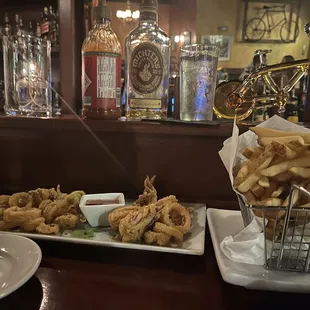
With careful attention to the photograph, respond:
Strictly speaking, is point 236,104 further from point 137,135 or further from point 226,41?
point 226,41

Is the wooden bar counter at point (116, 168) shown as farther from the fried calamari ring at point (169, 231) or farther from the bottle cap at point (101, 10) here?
the bottle cap at point (101, 10)

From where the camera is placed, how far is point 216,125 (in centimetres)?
76

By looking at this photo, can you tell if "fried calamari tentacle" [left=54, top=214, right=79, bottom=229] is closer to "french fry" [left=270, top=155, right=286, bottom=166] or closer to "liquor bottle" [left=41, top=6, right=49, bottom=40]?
"french fry" [left=270, top=155, right=286, bottom=166]

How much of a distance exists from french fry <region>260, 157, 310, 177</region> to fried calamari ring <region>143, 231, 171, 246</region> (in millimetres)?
191

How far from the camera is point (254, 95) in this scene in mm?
813

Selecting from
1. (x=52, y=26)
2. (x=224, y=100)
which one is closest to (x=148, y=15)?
(x=224, y=100)

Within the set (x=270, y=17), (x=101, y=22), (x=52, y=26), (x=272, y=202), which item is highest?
(x=270, y=17)

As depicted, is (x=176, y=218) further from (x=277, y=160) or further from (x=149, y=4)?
(x=149, y=4)

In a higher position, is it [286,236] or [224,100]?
[224,100]

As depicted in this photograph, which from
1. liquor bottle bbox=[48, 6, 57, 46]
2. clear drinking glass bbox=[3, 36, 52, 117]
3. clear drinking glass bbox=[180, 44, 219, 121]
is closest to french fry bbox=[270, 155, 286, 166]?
clear drinking glass bbox=[180, 44, 219, 121]

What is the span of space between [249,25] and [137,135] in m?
2.22

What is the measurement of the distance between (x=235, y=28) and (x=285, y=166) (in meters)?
2.44

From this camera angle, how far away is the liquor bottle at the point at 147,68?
81 cm

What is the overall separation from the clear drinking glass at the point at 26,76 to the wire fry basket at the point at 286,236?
677mm
